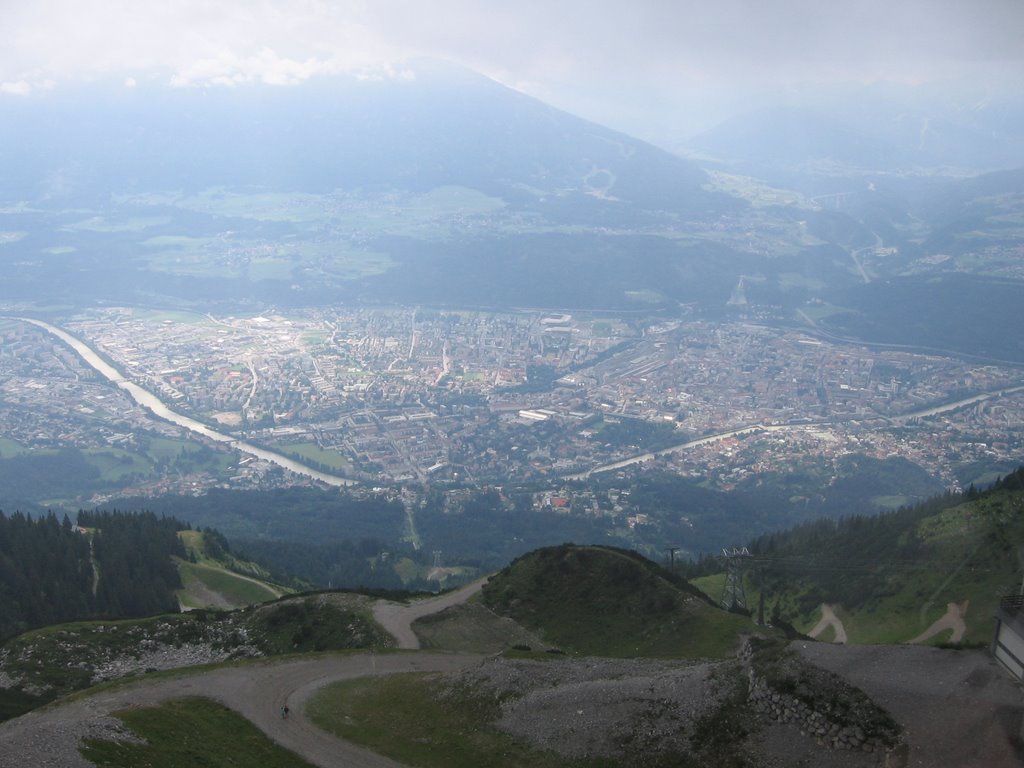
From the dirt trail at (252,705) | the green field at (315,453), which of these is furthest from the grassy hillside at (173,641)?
the green field at (315,453)

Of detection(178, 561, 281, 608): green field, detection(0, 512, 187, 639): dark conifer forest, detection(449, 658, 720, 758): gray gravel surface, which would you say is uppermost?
detection(449, 658, 720, 758): gray gravel surface

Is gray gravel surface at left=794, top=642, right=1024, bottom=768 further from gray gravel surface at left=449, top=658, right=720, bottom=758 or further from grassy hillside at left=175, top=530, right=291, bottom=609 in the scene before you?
grassy hillside at left=175, top=530, right=291, bottom=609

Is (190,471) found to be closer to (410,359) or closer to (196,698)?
(410,359)

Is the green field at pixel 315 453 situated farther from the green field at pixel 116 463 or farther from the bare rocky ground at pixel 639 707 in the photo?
the bare rocky ground at pixel 639 707

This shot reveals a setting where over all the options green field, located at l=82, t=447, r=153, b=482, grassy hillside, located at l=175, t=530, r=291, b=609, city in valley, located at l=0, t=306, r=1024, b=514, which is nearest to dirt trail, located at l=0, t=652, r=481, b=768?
grassy hillside, located at l=175, t=530, r=291, b=609

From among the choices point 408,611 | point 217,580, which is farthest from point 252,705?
point 217,580

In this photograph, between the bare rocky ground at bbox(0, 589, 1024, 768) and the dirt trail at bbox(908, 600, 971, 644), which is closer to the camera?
the bare rocky ground at bbox(0, 589, 1024, 768)
